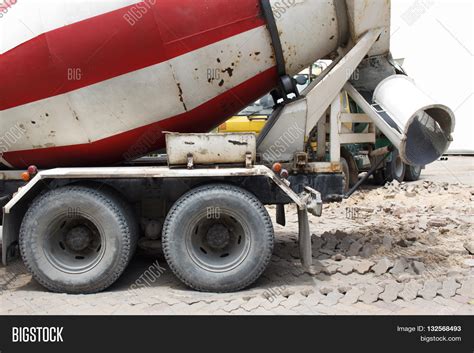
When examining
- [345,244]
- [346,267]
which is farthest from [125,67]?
[345,244]

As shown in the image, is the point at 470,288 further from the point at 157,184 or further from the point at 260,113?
the point at 260,113

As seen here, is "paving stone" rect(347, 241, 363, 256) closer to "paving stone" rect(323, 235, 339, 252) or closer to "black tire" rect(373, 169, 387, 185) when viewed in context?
"paving stone" rect(323, 235, 339, 252)

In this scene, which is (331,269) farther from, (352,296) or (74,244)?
(74,244)

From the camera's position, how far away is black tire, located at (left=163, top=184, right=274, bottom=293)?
3.95m

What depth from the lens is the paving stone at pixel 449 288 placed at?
3.89 metres

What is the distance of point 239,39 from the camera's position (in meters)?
4.17

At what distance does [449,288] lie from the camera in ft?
13.0

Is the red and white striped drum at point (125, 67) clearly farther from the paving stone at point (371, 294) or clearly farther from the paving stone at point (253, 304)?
the paving stone at point (371, 294)

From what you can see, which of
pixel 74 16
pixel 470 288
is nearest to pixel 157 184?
pixel 74 16

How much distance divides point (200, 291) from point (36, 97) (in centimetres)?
222

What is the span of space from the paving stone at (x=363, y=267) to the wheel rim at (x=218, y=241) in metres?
1.15

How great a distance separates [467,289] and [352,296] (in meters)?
1.02

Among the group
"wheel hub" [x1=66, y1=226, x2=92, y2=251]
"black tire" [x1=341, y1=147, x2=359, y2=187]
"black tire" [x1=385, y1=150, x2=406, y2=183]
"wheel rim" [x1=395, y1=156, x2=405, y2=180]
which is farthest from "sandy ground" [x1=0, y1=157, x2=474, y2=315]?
"wheel rim" [x1=395, y1=156, x2=405, y2=180]

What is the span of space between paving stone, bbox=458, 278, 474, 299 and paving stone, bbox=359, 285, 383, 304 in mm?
685
